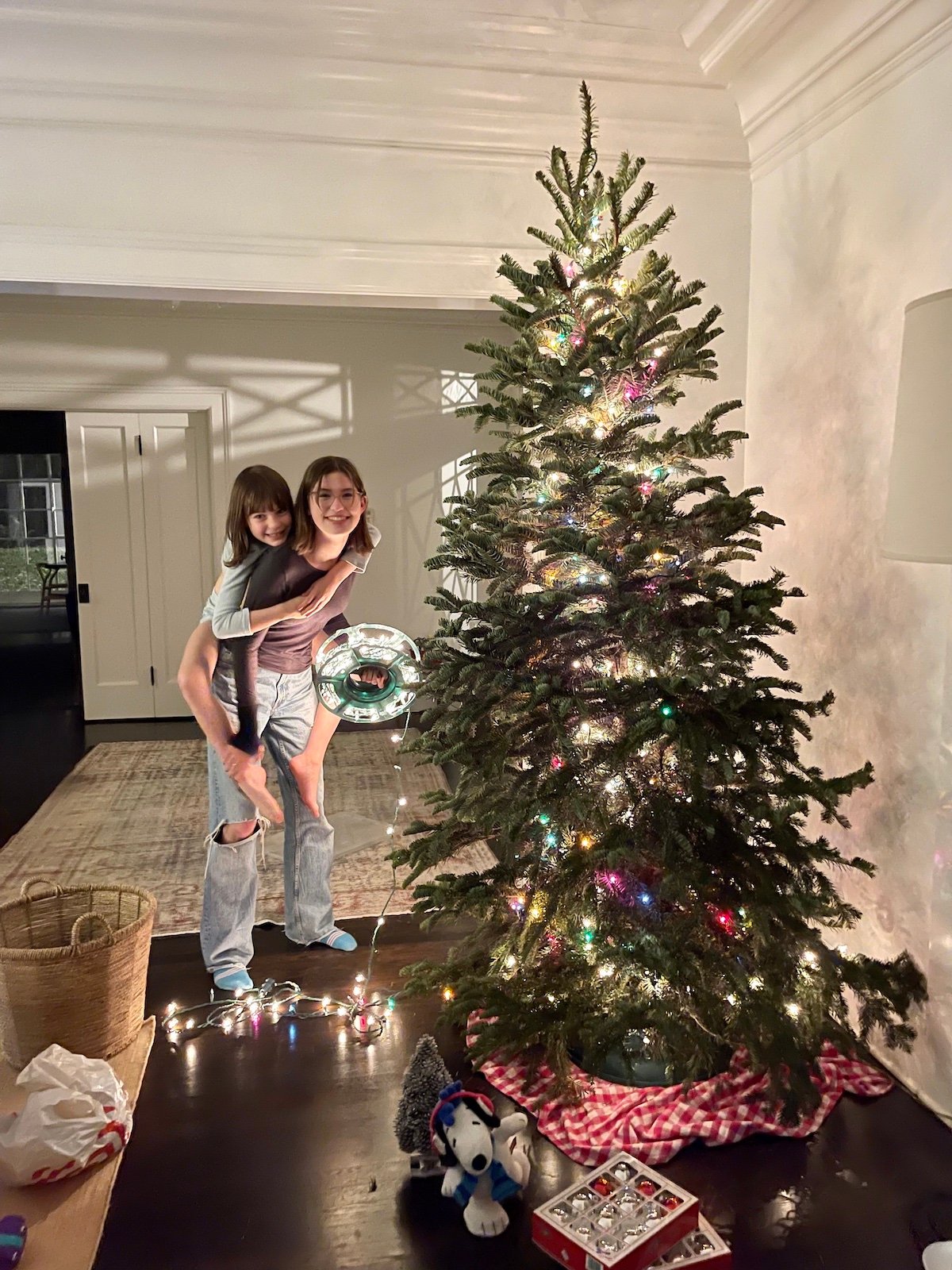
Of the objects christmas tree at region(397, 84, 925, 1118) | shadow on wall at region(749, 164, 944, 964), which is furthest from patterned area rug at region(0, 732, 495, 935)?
shadow on wall at region(749, 164, 944, 964)

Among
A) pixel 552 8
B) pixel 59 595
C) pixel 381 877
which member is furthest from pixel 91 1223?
pixel 59 595

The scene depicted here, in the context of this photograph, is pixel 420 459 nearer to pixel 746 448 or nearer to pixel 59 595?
pixel 746 448

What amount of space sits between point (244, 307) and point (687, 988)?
5025 millimetres

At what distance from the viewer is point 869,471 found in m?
2.45

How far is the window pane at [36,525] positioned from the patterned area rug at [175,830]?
381cm

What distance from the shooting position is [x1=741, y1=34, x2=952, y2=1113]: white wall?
223 centimetres

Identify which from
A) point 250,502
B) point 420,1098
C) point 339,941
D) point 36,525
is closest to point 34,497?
point 36,525

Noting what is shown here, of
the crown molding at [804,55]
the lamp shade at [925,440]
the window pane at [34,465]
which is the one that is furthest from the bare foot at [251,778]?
the window pane at [34,465]

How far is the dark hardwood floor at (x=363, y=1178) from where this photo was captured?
1899mm

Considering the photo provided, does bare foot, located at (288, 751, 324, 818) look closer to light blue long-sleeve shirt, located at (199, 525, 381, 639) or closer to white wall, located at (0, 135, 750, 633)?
light blue long-sleeve shirt, located at (199, 525, 381, 639)

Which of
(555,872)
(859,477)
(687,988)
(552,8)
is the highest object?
(552,8)

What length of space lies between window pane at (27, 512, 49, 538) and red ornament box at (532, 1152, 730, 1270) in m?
8.29

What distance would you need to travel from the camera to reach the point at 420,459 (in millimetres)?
6395

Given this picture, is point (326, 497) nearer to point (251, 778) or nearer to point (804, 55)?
point (251, 778)
